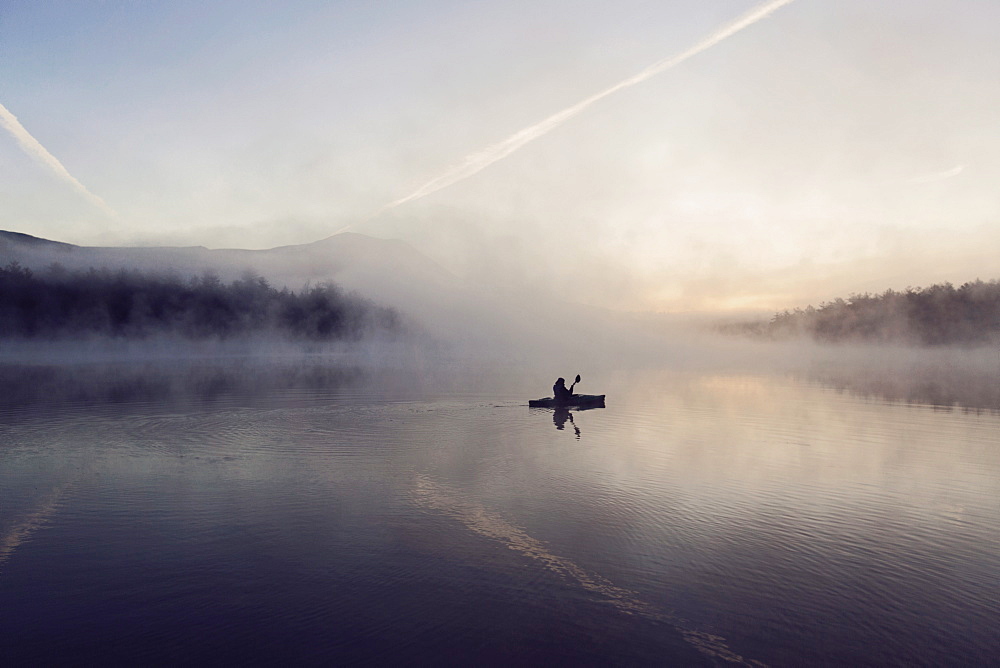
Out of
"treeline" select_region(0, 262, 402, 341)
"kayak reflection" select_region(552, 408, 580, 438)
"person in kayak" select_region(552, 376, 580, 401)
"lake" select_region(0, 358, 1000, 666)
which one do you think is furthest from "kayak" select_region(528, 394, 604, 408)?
"treeline" select_region(0, 262, 402, 341)

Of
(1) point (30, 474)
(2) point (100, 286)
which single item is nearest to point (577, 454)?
(1) point (30, 474)

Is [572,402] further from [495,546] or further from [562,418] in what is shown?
[495,546]

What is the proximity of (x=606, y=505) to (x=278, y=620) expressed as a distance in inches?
418

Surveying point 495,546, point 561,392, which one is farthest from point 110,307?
point 495,546

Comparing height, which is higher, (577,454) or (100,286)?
(100,286)

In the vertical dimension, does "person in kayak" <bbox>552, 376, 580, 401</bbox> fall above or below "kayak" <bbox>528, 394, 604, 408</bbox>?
above

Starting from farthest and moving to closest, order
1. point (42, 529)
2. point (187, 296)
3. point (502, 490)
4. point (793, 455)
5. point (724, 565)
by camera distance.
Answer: point (187, 296) < point (793, 455) < point (502, 490) < point (42, 529) < point (724, 565)

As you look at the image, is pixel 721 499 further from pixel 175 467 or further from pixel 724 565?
pixel 175 467

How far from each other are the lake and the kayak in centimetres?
976

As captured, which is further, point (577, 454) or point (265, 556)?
point (577, 454)

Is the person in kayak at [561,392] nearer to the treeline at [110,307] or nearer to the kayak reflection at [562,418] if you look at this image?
the kayak reflection at [562,418]

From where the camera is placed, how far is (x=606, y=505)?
18516mm

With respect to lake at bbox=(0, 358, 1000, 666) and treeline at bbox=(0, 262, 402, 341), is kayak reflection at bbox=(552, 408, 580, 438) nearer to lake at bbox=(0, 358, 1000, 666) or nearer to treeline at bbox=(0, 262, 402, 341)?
lake at bbox=(0, 358, 1000, 666)

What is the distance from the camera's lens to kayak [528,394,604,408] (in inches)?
1689
